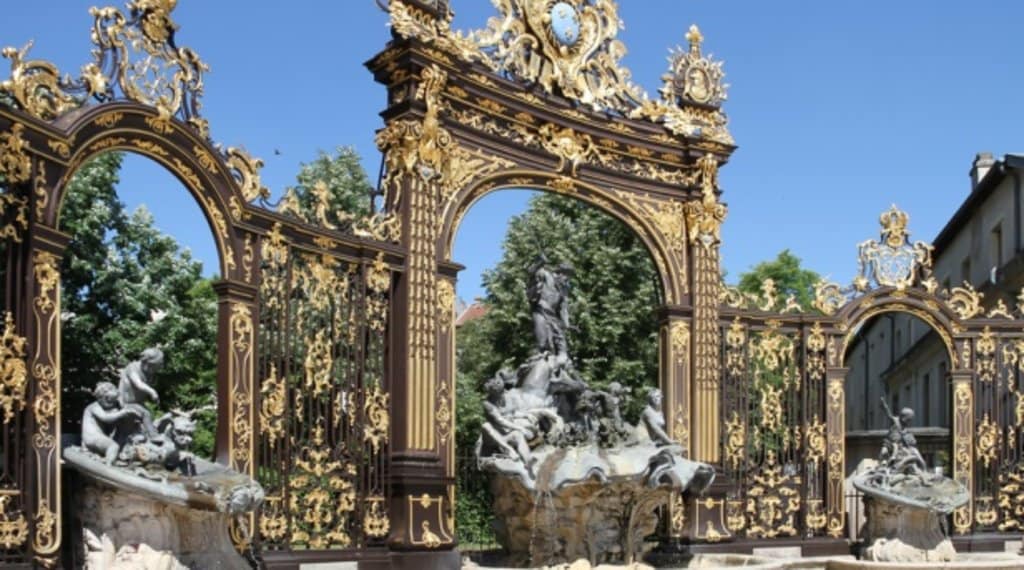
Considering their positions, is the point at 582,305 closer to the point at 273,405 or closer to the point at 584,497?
the point at 584,497

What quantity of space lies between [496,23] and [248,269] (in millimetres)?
4786

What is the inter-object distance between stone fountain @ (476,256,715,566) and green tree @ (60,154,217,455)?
24.9 ft

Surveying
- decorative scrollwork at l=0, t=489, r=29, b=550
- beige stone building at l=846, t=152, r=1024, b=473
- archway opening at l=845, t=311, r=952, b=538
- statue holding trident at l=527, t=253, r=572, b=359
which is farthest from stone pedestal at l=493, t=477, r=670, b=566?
beige stone building at l=846, t=152, r=1024, b=473

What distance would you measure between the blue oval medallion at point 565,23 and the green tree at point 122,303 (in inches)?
293

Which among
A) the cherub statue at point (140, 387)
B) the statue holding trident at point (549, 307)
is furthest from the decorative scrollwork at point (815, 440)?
the cherub statue at point (140, 387)

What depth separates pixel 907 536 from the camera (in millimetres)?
17203

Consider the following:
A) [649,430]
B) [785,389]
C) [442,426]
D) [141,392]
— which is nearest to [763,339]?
[785,389]

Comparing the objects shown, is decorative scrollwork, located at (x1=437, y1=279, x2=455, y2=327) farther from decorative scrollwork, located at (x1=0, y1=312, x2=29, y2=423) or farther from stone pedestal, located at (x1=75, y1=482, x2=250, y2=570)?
decorative scrollwork, located at (x1=0, y1=312, x2=29, y2=423)

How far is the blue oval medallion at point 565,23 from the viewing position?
1631 centimetres

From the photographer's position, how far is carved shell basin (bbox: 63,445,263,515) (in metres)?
9.88

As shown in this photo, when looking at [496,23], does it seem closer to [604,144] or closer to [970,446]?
[604,144]

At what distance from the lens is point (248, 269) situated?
1273 cm

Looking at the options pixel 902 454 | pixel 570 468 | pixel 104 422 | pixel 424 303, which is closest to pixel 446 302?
pixel 424 303

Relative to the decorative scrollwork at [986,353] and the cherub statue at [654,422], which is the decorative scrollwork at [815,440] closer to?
the decorative scrollwork at [986,353]
